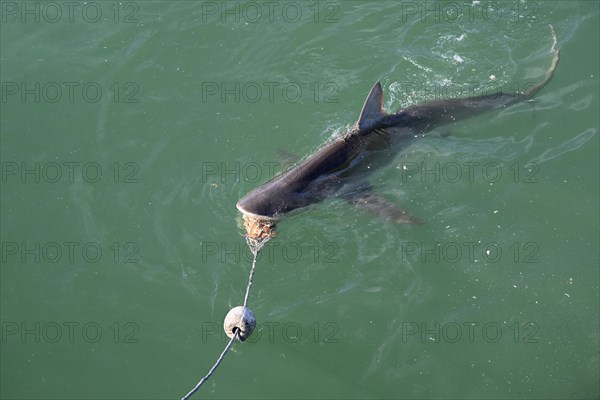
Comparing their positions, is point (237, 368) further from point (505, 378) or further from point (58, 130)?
point (58, 130)

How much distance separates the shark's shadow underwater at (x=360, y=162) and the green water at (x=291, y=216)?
20 centimetres

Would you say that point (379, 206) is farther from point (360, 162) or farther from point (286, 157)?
point (286, 157)

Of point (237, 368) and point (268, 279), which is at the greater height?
point (268, 279)

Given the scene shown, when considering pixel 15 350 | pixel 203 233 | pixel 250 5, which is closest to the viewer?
pixel 15 350

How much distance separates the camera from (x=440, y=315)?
802 centimetres

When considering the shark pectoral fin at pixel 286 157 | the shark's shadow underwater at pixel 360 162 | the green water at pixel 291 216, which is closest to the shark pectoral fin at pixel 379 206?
the shark's shadow underwater at pixel 360 162

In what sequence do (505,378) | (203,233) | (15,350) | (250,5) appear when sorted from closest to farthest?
(505,378)
(15,350)
(203,233)
(250,5)

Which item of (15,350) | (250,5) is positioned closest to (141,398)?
(15,350)

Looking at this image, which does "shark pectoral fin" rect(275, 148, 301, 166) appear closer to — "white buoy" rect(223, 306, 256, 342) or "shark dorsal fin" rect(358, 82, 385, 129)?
"shark dorsal fin" rect(358, 82, 385, 129)

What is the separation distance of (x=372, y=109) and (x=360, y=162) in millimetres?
712

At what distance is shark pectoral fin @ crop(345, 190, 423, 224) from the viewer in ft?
28.5

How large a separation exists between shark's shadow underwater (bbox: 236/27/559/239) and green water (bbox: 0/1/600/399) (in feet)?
0.67

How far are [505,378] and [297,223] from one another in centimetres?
305

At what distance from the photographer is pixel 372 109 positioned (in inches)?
354
